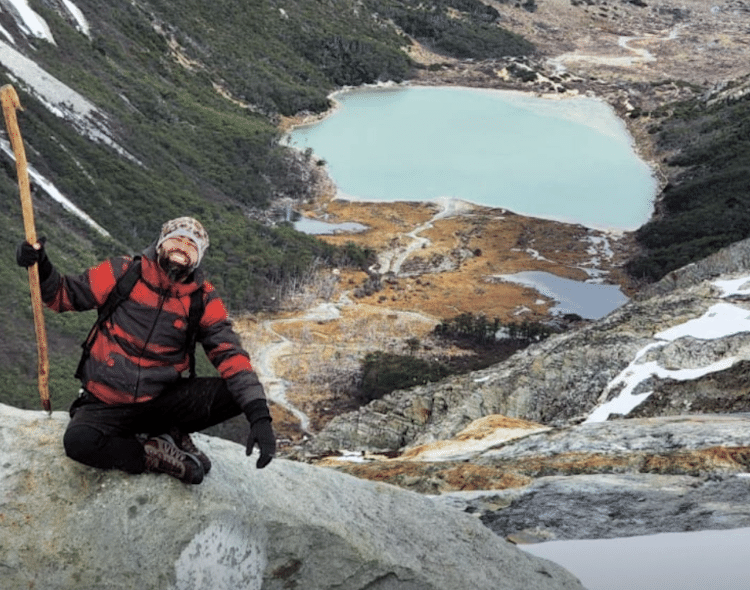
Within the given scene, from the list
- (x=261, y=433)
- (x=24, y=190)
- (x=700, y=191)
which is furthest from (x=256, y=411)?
(x=700, y=191)

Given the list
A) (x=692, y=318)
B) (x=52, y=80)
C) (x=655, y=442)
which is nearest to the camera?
(x=655, y=442)

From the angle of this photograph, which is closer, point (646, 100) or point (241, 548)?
point (241, 548)

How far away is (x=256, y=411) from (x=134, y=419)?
88 cm

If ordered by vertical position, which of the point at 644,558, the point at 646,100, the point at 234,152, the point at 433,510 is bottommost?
the point at 433,510

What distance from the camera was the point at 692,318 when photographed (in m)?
21.3

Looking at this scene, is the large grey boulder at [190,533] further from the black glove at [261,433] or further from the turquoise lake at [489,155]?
the turquoise lake at [489,155]

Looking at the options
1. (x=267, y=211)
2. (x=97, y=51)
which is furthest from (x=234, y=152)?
(x=97, y=51)

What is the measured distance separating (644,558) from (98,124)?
49445 millimetres

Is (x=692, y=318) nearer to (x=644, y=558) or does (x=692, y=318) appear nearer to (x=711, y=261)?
(x=711, y=261)

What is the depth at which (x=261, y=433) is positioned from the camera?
631 cm

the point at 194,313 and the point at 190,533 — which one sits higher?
the point at 194,313

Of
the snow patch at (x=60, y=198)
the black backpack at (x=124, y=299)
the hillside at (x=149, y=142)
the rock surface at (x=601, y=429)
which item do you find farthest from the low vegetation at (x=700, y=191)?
the black backpack at (x=124, y=299)

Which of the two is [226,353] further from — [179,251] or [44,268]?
[44,268]

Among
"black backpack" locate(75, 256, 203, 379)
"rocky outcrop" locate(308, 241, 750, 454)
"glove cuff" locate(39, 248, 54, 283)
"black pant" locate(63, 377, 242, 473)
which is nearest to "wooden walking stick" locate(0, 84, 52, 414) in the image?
"glove cuff" locate(39, 248, 54, 283)
